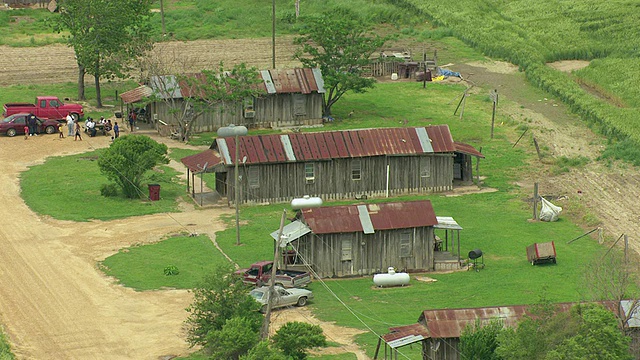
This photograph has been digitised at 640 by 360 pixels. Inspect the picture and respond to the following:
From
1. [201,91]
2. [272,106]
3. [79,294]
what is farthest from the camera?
[272,106]

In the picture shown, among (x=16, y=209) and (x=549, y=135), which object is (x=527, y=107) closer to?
(x=549, y=135)

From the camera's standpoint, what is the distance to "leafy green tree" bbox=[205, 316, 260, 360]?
4353cm

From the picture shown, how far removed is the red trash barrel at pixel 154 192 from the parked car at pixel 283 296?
57.7ft

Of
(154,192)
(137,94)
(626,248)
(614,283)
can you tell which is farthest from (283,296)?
(137,94)

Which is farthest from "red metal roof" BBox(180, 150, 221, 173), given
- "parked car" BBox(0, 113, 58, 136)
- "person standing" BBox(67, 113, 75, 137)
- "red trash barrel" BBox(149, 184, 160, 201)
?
"parked car" BBox(0, 113, 58, 136)

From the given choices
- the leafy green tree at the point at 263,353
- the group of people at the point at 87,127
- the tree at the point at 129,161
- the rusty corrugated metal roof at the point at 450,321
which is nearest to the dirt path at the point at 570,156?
the rusty corrugated metal roof at the point at 450,321

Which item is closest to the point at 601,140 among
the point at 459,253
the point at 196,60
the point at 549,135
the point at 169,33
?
the point at 549,135

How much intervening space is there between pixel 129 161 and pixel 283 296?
1918 centimetres

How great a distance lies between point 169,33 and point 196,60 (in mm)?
10050

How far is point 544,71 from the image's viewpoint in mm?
100562

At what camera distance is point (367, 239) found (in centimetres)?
6012

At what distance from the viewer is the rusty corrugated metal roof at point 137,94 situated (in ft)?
278

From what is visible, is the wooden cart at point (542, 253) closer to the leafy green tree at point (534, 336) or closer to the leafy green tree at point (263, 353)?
the leafy green tree at point (534, 336)

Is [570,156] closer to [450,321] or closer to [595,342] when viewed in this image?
[450,321]
